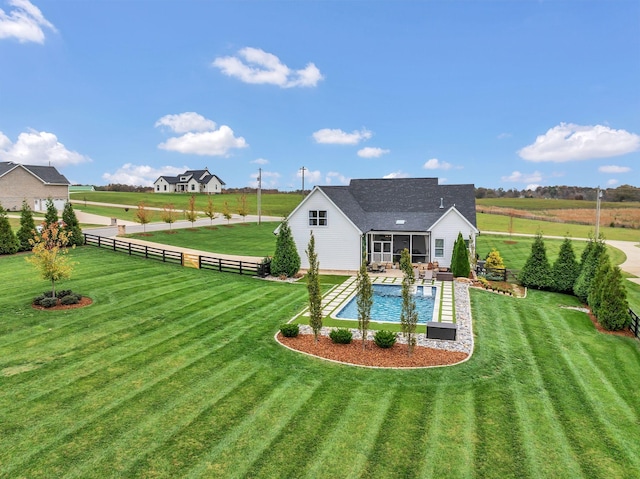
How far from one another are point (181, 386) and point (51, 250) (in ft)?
41.6

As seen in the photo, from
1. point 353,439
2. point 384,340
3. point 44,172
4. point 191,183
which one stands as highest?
point 191,183

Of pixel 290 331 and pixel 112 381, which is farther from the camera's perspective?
pixel 290 331

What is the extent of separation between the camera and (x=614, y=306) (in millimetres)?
17422

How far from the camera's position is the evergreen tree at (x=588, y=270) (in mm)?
21297

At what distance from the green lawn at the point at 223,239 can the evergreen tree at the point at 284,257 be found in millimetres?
10633

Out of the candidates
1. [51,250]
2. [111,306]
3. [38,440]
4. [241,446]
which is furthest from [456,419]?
[51,250]

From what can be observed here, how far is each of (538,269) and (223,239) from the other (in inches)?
1288

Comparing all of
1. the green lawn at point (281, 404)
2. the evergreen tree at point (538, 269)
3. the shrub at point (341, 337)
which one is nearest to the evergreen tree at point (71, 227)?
→ the green lawn at point (281, 404)

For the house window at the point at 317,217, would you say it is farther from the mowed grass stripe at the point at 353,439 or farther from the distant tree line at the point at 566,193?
the distant tree line at the point at 566,193

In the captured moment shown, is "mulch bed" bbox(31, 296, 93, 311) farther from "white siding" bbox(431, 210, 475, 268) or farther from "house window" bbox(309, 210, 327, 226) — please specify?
"white siding" bbox(431, 210, 475, 268)

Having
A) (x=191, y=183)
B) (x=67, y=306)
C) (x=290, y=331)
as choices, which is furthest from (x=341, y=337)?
(x=191, y=183)

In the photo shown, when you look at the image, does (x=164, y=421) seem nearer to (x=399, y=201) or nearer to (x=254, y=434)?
(x=254, y=434)

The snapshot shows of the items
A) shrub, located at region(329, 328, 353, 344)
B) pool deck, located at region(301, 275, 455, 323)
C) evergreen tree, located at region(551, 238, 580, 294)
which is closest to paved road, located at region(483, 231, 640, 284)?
evergreen tree, located at region(551, 238, 580, 294)

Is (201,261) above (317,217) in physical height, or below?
below
